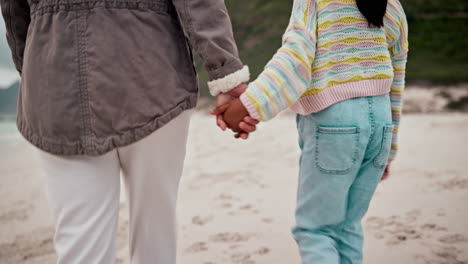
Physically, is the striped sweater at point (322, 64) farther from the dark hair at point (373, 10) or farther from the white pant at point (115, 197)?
the white pant at point (115, 197)

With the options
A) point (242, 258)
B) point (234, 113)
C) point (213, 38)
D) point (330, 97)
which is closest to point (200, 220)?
point (242, 258)

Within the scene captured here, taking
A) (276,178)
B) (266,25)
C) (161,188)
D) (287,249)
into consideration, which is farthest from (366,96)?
(266,25)

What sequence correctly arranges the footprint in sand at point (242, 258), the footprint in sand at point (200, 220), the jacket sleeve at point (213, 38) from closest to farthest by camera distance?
the jacket sleeve at point (213, 38)
the footprint in sand at point (242, 258)
the footprint in sand at point (200, 220)

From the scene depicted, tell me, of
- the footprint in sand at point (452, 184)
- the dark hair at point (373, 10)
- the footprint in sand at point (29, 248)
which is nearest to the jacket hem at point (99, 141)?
the dark hair at point (373, 10)

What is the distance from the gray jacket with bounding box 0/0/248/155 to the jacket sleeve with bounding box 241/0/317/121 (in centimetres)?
16

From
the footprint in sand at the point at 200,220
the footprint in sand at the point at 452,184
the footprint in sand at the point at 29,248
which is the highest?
the footprint in sand at the point at 452,184

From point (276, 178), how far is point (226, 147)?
1303mm

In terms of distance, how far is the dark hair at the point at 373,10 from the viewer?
1404mm

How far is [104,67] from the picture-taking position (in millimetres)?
1171

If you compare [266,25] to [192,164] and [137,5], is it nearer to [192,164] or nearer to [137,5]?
[192,164]

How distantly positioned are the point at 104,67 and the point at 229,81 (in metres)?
0.36

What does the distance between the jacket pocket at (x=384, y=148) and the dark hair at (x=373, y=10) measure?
1.14 ft

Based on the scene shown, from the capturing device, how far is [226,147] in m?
4.77

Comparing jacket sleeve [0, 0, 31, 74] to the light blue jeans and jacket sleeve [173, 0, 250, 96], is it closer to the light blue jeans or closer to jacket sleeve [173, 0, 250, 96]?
jacket sleeve [173, 0, 250, 96]
